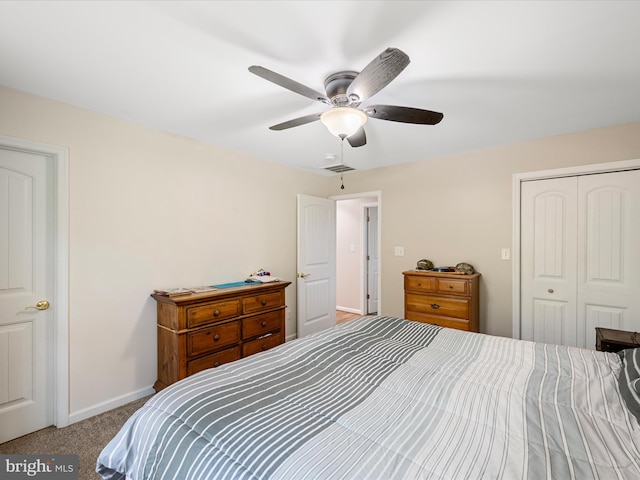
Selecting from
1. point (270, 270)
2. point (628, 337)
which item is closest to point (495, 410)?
point (628, 337)

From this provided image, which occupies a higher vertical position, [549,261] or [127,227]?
[127,227]

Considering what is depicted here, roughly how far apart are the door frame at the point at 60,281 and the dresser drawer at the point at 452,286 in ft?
10.6

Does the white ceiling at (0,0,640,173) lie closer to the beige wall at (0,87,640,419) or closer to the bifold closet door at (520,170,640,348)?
the beige wall at (0,87,640,419)

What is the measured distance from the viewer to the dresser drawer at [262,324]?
2.88 m

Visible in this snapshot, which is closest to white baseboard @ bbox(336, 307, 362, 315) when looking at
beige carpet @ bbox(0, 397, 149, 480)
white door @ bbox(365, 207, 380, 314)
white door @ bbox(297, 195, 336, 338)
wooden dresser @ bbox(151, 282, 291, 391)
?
white door @ bbox(365, 207, 380, 314)

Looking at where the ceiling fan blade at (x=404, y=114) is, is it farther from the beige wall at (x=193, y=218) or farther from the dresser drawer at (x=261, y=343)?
the dresser drawer at (x=261, y=343)

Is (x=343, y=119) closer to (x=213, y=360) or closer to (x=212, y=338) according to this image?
(x=212, y=338)

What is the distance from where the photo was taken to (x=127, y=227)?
8.06 ft

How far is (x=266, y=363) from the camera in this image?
A: 5.11 feet

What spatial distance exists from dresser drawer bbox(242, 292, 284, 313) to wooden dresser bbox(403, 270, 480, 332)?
1430mm

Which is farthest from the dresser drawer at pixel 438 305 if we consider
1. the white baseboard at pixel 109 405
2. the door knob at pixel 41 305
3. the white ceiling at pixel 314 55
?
the door knob at pixel 41 305

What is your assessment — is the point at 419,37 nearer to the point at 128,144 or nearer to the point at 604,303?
the point at 128,144

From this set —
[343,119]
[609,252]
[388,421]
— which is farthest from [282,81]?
[609,252]

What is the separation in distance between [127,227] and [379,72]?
2273 mm
